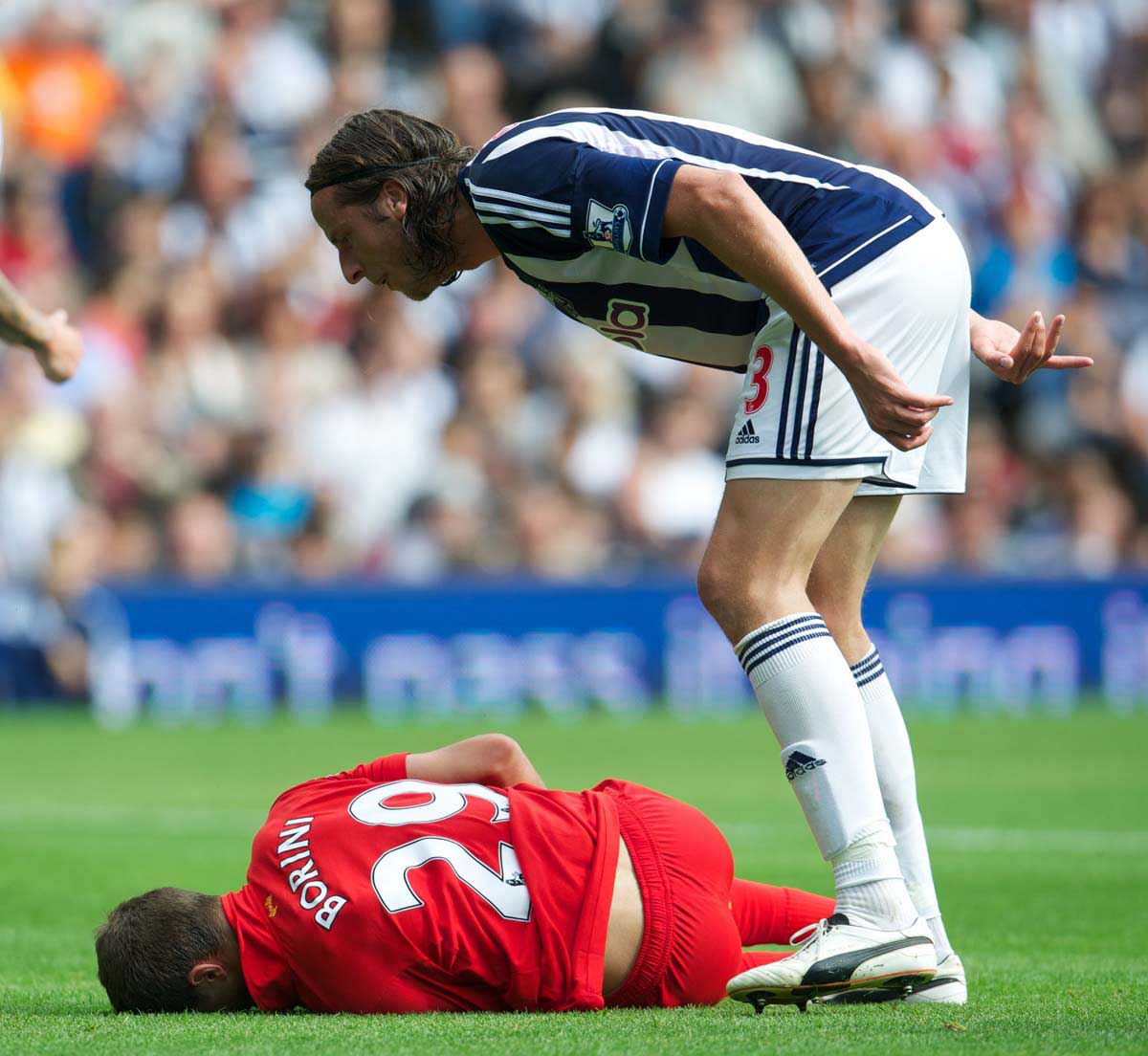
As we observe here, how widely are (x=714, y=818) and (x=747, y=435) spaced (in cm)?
435

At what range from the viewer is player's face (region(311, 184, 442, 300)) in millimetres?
3887

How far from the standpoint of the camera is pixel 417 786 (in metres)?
3.89

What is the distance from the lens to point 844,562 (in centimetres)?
405

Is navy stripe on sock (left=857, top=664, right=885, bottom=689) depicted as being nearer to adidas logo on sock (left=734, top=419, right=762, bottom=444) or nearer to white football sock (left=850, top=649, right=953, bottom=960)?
white football sock (left=850, top=649, right=953, bottom=960)

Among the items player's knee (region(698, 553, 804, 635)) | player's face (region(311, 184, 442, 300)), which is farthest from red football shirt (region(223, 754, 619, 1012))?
player's face (region(311, 184, 442, 300))

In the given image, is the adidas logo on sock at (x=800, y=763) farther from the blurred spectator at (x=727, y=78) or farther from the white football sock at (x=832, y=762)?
the blurred spectator at (x=727, y=78)

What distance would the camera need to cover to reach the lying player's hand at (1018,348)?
13.2 feet

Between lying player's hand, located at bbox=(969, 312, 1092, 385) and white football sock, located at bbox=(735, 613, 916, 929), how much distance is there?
34.6 inches

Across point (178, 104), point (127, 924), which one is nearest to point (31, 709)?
point (178, 104)

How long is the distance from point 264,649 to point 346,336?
3143mm

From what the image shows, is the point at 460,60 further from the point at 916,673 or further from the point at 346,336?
the point at 916,673

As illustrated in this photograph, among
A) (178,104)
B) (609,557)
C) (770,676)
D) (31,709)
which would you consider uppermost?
(178,104)

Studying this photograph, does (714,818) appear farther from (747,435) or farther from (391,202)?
(391,202)

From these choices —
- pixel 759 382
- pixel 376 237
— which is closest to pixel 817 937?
pixel 759 382
